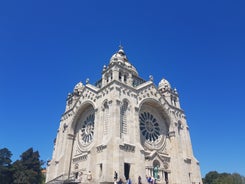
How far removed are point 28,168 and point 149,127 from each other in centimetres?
3046

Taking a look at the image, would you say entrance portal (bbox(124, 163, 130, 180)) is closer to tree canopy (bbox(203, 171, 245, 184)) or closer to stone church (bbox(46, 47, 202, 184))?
stone church (bbox(46, 47, 202, 184))

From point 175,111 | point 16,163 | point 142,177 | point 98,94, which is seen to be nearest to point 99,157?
point 142,177

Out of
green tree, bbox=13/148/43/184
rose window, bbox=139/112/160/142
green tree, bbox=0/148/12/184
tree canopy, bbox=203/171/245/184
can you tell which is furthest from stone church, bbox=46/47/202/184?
tree canopy, bbox=203/171/245/184

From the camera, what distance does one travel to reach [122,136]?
25.8 m

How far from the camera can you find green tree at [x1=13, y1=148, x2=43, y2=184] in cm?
3975

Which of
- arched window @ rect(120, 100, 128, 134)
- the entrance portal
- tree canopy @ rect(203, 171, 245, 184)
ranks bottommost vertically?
the entrance portal

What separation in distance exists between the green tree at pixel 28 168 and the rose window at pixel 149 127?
86.6 ft

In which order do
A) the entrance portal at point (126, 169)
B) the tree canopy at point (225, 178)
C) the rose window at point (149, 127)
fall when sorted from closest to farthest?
1. the entrance portal at point (126, 169)
2. the rose window at point (149, 127)
3. the tree canopy at point (225, 178)

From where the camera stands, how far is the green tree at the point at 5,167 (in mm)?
40100

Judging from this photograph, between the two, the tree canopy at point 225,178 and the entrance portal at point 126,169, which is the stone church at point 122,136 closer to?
the entrance portal at point 126,169

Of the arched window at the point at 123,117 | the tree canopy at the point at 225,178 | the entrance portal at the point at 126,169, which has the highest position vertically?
the arched window at the point at 123,117

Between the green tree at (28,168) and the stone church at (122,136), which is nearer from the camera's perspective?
the stone church at (122,136)

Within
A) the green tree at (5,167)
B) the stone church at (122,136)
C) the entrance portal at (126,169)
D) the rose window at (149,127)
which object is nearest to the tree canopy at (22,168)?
the green tree at (5,167)

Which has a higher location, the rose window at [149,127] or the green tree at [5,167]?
the rose window at [149,127]
